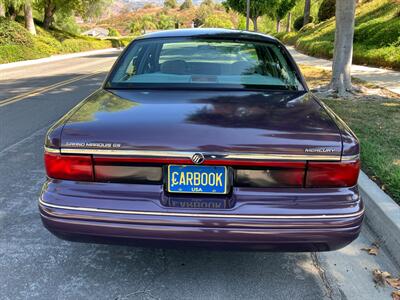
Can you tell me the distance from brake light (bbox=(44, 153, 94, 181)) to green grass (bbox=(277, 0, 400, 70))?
42.6ft

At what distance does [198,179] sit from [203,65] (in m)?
1.57

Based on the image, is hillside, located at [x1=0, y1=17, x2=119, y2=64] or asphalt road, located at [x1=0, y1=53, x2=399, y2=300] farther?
hillside, located at [x1=0, y1=17, x2=119, y2=64]

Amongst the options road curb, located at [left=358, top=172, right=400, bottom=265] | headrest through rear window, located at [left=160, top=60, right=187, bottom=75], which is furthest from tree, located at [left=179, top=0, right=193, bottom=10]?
road curb, located at [left=358, top=172, right=400, bottom=265]

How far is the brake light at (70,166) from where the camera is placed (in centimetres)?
258

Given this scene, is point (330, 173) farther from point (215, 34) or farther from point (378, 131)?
point (378, 131)

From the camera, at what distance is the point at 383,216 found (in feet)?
11.8

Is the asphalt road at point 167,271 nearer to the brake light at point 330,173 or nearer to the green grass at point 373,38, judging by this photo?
the brake light at point 330,173

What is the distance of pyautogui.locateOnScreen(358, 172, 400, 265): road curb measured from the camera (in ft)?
11.0

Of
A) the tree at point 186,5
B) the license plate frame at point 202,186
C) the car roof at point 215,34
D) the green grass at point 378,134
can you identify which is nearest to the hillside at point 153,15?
the tree at point 186,5

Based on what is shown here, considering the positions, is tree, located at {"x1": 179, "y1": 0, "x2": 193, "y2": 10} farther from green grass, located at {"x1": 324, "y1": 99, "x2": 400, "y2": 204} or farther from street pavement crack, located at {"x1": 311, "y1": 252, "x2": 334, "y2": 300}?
street pavement crack, located at {"x1": 311, "y1": 252, "x2": 334, "y2": 300}

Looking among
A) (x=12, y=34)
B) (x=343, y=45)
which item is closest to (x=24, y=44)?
(x=12, y=34)

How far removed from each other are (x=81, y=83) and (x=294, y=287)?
11.5 metres

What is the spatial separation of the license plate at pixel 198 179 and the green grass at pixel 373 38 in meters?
12.7

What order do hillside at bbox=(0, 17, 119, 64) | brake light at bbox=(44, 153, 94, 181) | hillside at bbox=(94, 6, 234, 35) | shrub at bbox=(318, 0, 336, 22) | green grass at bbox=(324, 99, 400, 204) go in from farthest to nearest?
hillside at bbox=(94, 6, 234, 35) < shrub at bbox=(318, 0, 336, 22) < hillside at bbox=(0, 17, 119, 64) < green grass at bbox=(324, 99, 400, 204) < brake light at bbox=(44, 153, 94, 181)
